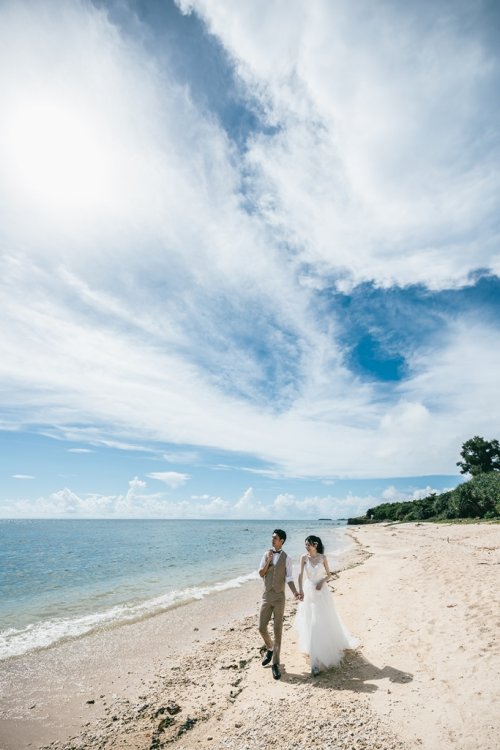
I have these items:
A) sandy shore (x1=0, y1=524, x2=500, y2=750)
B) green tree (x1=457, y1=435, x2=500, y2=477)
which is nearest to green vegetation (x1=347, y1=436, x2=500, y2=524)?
green tree (x1=457, y1=435, x2=500, y2=477)

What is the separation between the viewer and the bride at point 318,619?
25.9ft

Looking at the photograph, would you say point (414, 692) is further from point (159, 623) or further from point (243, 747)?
point (159, 623)

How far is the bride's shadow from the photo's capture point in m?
7.04

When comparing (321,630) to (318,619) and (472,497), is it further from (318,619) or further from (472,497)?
(472,497)

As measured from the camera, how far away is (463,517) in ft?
193

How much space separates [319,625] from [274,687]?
1437 mm


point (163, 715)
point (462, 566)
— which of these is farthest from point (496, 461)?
point (163, 715)

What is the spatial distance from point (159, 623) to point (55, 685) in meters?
5.53

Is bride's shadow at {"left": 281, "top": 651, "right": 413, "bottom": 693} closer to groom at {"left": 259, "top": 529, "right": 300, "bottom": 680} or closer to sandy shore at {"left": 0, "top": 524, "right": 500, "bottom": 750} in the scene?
sandy shore at {"left": 0, "top": 524, "right": 500, "bottom": 750}

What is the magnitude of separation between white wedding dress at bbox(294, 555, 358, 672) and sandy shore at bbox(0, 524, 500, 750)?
297mm

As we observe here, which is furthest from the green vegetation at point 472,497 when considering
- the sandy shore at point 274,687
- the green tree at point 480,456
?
the sandy shore at point 274,687

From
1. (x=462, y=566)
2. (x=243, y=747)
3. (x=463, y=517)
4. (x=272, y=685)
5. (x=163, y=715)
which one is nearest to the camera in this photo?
(x=243, y=747)

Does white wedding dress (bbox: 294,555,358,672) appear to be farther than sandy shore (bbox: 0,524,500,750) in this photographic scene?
Yes

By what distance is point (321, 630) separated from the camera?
317 inches
